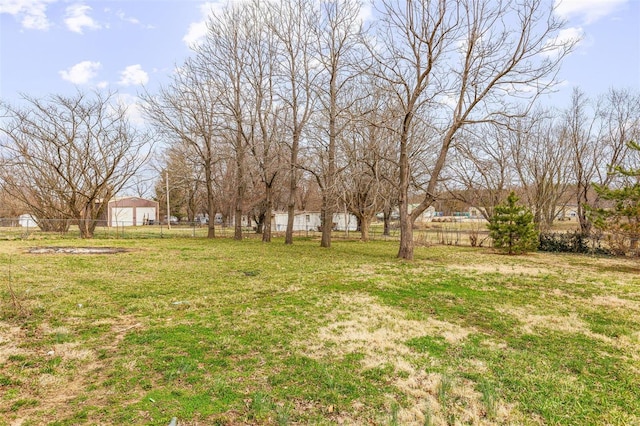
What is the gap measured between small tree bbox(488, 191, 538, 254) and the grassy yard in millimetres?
8093

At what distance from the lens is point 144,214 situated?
4584 centimetres

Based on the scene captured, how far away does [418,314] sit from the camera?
569 centimetres

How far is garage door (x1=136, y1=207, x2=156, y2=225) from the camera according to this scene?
45375 millimetres

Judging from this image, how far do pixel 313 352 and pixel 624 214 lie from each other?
12785mm

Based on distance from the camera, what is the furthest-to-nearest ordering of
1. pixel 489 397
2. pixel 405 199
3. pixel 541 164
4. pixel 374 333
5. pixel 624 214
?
1. pixel 541 164
2. pixel 405 199
3. pixel 624 214
4. pixel 374 333
5. pixel 489 397

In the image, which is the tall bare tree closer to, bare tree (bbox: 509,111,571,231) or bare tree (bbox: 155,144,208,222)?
bare tree (bbox: 155,144,208,222)

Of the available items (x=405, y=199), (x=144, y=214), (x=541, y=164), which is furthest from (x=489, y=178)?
(x=144, y=214)

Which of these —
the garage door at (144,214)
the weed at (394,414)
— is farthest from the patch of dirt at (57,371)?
the garage door at (144,214)

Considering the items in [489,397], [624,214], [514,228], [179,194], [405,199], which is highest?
[179,194]

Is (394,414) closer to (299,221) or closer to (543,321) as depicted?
(543,321)

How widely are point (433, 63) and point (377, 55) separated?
6.02ft

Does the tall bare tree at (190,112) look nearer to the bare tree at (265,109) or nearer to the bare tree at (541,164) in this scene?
the bare tree at (265,109)

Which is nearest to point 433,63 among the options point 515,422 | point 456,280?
point 456,280

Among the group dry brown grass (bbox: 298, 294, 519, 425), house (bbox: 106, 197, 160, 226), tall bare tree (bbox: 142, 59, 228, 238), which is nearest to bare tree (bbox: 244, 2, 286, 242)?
tall bare tree (bbox: 142, 59, 228, 238)
